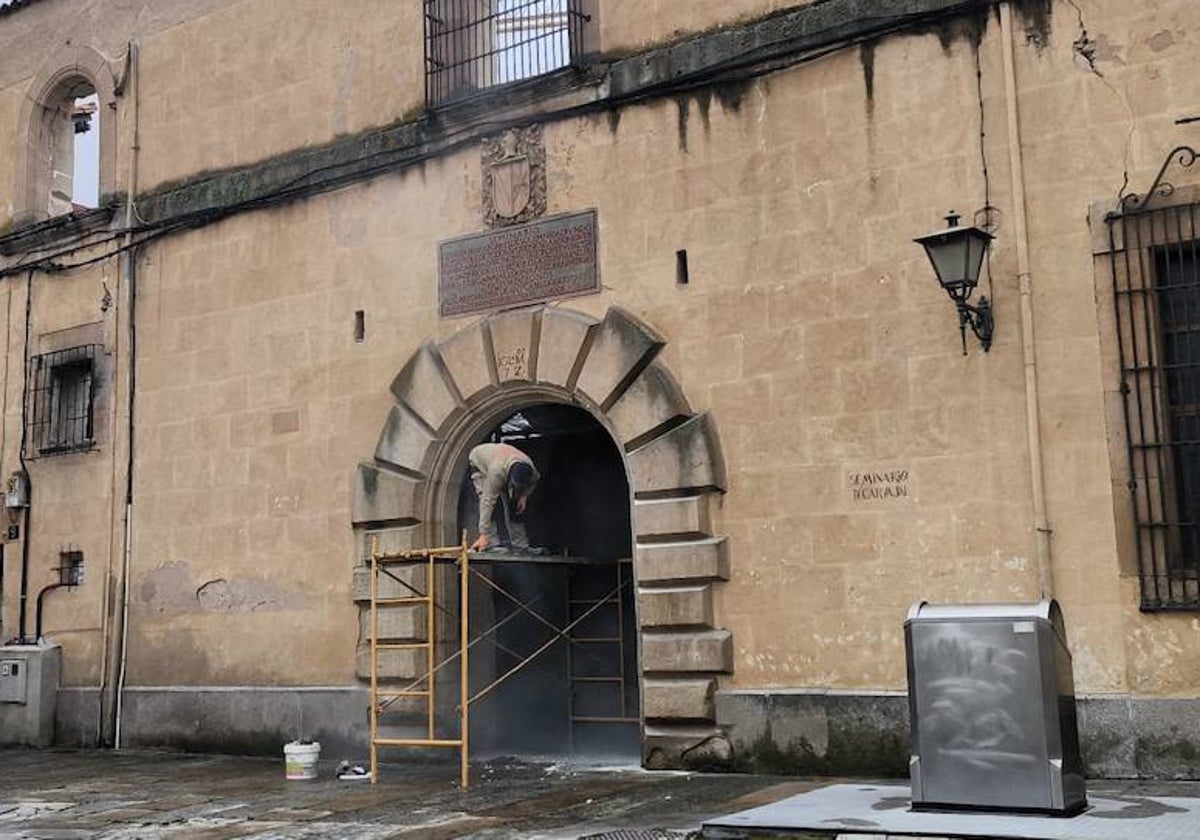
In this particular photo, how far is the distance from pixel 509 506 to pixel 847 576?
9.78 feet

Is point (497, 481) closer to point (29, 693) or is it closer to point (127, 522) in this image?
point (127, 522)

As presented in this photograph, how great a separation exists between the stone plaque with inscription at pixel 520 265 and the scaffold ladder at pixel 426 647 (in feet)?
6.89

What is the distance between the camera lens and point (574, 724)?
41.7 ft

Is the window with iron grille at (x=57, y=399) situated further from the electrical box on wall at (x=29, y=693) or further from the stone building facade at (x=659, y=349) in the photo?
the electrical box on wall at (x=29, y=693)

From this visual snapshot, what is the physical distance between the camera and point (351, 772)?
10.8 m

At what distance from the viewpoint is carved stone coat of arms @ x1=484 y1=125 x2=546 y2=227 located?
37.3 ft

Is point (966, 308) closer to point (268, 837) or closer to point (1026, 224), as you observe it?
point (1026, 224)

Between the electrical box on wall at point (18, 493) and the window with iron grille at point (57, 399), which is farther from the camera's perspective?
the electrical box on wall at point (18, 493)

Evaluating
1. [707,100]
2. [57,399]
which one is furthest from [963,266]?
[57,399]

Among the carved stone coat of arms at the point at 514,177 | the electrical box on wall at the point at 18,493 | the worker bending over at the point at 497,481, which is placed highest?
the carved stone coat of arms at the point at 514,177

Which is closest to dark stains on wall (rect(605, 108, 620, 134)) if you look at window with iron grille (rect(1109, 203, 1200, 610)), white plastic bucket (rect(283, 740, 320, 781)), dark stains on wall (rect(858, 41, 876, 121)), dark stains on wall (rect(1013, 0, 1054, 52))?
dark stains on wall (rect(858, 41, 876, 121))

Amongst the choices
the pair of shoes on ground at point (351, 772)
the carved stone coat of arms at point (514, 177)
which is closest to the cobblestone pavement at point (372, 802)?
the pair of shoes on ground at point (351, 772)

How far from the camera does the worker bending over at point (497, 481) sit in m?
11.0

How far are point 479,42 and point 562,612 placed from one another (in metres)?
5.08
